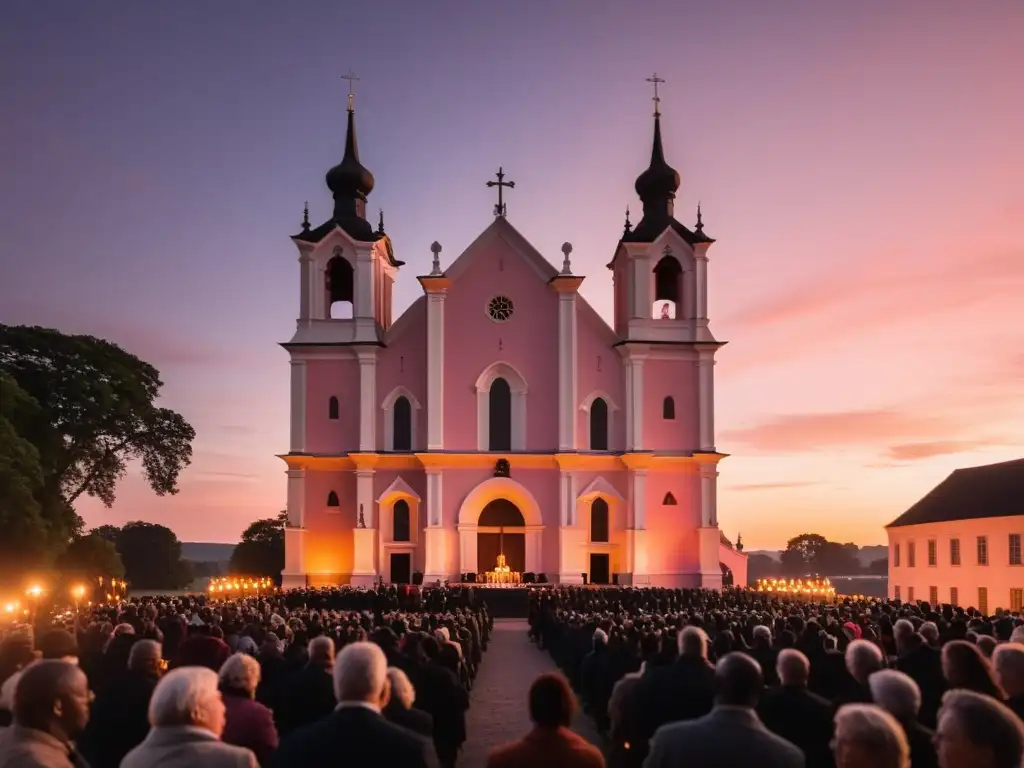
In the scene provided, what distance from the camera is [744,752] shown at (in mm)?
5500

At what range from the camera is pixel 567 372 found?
46000 millimetres

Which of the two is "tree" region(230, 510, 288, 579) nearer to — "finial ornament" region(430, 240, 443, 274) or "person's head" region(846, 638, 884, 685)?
"finial ornament" region(430, 240, 443, 274)

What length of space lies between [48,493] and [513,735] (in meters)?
33.8

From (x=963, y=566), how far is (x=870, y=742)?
44965 mm

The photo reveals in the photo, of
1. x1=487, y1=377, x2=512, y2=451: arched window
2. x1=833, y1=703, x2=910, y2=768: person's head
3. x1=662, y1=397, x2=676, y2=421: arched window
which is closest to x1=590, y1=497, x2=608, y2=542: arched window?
x1=487, y1=377, x2=512, y2=451: arched window

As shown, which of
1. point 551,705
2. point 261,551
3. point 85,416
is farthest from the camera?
point 261,551

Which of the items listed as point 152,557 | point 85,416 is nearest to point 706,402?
point 85,416

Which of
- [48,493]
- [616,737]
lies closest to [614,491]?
[48,493]

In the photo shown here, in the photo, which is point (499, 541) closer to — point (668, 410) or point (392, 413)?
point (392, 413)

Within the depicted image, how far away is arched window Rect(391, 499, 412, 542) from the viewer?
45.8 metres

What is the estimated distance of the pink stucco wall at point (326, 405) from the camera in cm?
4625

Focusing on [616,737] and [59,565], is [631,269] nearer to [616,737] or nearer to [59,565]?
[59,565]

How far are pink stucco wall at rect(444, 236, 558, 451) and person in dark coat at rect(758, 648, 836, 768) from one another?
1499 inches

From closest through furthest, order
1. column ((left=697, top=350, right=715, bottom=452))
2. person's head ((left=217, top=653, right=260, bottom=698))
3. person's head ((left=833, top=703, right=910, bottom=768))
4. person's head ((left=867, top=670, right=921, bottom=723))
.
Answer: person's head ((left=833, top=703, right=910, bottom=768))
person's head ((left=867, top=670, right=921, bottom=723))
person's head ((left=217, top=653, right=260, bottom=698))
column ((left=697, top=350, right=715, bottom=452))
